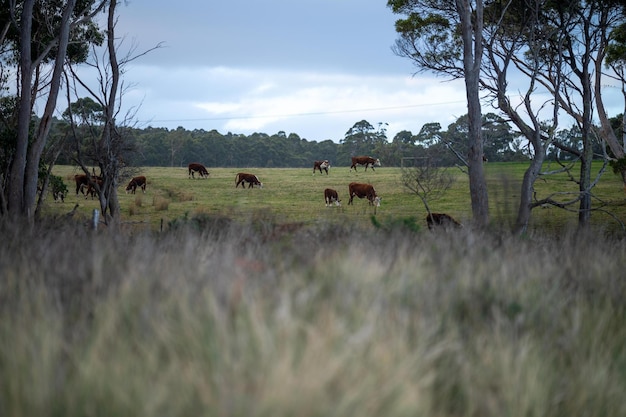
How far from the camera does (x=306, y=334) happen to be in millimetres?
3295

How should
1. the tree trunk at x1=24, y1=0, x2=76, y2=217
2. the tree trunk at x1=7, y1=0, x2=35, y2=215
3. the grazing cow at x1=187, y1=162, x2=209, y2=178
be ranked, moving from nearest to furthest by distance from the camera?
the tree trunk at x1=7, y1=0, x2=35, y2=215 → the tree trunk at x1=24, y1=0, x2=76, y2=217 → the grazing cow at x1=187, y1=162, x2=209, y2=178

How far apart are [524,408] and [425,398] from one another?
69 cm

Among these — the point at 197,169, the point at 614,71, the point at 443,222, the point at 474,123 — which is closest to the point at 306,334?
the point at 443,222

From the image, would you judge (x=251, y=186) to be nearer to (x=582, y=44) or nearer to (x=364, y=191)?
(x=364, y=191)

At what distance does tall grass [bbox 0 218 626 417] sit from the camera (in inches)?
109

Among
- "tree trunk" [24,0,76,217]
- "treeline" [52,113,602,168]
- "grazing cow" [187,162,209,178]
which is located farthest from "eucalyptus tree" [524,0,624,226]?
"treeline" [52,113,602,168]

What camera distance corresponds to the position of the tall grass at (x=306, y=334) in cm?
278

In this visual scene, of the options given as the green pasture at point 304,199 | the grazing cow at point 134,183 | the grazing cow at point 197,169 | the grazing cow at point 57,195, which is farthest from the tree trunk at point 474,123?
the grazing cow at point 197,169

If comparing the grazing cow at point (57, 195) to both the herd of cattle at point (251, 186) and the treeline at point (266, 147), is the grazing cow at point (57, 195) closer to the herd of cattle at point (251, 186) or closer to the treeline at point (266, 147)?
the herd of cattle at point (251, 186)

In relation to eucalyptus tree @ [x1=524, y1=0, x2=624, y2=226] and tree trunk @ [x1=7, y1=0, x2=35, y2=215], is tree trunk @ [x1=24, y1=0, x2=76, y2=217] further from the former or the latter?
eucalyptus tree @ [x1=524, y1=0, x2=624, y2=226]

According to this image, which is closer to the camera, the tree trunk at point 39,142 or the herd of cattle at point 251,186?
the tree trunk at point 39,142

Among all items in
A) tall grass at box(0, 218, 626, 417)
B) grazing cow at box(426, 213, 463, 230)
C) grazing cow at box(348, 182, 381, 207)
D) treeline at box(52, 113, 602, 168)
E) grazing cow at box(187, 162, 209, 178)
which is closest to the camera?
tall grass at box(0, 218, 626, 417)

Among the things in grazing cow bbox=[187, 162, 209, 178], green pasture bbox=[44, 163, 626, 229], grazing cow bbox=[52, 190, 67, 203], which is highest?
grazing cow bbox=[187, 162, 209, 178]

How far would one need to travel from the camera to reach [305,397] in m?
2.65
